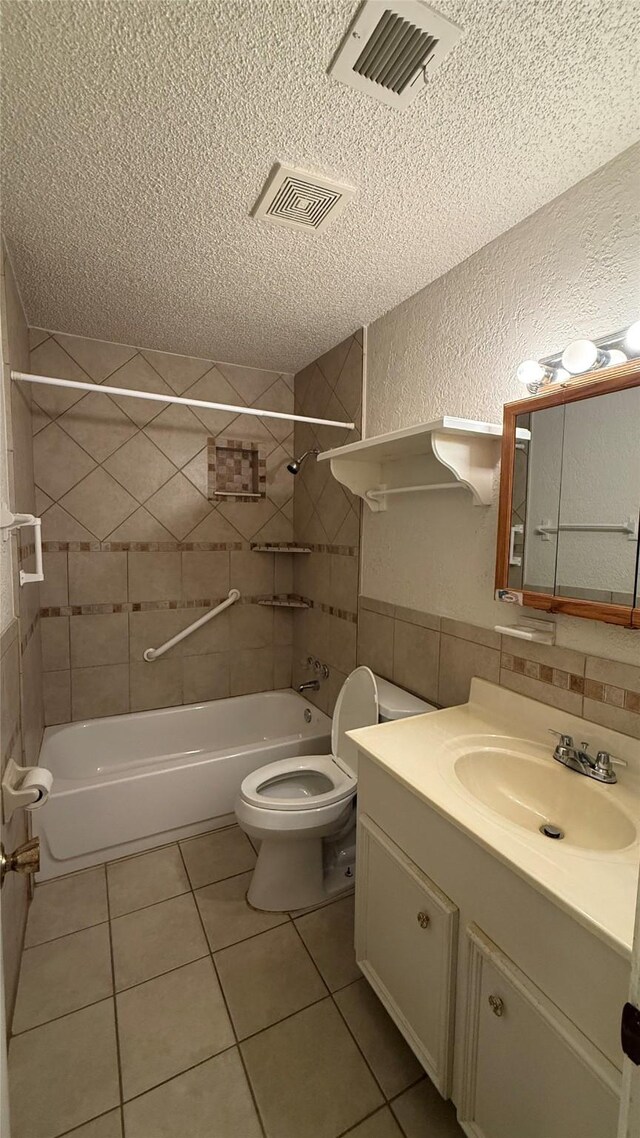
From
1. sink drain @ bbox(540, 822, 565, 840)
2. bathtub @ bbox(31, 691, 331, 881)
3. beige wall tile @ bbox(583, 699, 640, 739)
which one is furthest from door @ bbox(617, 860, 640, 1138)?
bathtub @ bbox(31, 691, 331, 881)

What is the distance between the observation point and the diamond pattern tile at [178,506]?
2.45 metres

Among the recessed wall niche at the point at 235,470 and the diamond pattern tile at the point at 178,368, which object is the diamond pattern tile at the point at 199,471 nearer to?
the recessed wall niche at the point at 235,470

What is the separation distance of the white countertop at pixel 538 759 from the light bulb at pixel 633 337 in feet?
2.98

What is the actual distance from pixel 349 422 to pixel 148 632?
1.57 meters

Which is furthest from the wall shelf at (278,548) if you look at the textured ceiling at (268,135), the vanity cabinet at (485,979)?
the vanity cabinet at (485,979)

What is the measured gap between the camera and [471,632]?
1.50 meters

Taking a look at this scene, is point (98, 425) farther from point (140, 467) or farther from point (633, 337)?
point (633, 337)

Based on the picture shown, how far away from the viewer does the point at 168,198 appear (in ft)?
4.17

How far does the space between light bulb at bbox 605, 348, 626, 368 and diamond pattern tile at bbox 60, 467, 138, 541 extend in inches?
85.0

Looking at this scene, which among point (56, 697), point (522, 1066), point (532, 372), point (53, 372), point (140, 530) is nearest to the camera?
point (522, 1066)

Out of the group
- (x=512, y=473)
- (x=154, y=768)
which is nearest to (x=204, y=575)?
(x=154, y=768)

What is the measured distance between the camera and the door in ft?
1.44

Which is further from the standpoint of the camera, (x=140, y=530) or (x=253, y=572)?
(x=253, y=572)

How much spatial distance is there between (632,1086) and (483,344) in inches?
63.5
